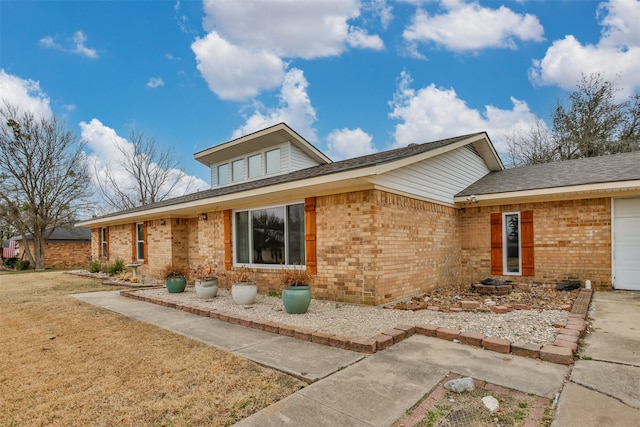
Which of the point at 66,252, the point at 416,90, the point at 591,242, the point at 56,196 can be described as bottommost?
the point at 66,252

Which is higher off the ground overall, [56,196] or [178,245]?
[56,196]

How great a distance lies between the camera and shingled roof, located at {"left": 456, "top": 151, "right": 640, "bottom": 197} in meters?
8.05

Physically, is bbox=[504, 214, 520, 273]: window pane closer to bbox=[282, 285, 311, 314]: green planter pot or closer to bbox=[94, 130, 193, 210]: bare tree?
bbox=[282, 285, 311, 314]: green planter pot

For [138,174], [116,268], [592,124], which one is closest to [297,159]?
[116,268]

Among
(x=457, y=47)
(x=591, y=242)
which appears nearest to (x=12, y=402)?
(x=591, y=242)

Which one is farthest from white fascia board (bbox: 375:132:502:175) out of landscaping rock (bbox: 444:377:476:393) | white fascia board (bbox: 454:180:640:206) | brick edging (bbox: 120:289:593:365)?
landscaping rock (bbox: 444:377:476:393)

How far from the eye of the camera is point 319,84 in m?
15.7

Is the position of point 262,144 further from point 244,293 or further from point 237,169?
point 244,293

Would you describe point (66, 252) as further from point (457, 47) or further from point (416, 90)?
point (457, 47)

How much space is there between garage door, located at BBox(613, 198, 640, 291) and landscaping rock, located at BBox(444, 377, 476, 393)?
7.50m

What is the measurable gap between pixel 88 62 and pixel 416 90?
45.3 feet

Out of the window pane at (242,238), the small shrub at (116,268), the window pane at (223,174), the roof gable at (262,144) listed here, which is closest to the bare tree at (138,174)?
the small shrub at (116,268)

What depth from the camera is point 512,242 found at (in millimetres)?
9477

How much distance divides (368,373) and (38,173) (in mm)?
27351
